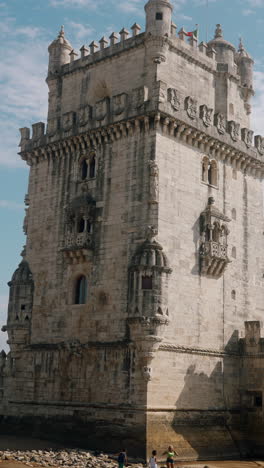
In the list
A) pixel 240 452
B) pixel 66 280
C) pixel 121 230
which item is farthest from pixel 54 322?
pixel 240 452

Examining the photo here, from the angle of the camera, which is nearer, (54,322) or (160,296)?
(160,296)

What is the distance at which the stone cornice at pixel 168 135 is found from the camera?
32.2 metres

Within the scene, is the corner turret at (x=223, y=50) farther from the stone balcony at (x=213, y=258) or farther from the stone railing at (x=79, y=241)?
the stone railing at (x=79, y=241)

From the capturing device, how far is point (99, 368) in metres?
31.1

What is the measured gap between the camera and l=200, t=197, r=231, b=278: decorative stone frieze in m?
33.0

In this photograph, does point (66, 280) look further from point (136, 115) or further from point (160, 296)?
point (136, 115)

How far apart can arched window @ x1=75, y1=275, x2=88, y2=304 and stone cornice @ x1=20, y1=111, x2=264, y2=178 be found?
6.94 m

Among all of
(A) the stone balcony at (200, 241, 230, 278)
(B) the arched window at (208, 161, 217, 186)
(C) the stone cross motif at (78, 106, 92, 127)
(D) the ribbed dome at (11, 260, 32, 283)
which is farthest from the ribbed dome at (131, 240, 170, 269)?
(C) the stone cross motif at (78, 106, 92, 127)

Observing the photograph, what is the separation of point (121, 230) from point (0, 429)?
12467 mm

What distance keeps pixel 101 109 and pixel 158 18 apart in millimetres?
5430

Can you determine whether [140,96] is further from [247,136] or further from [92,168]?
[247,136]

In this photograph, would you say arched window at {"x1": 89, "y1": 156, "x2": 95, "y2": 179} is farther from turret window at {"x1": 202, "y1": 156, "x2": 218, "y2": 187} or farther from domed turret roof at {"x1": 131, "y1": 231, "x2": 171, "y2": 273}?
domed turret roof at {"x1": 131, "y1": 231, "x2": 171, "y2": 273}

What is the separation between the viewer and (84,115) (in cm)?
3522

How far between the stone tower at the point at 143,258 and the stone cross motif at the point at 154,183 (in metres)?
0.09
